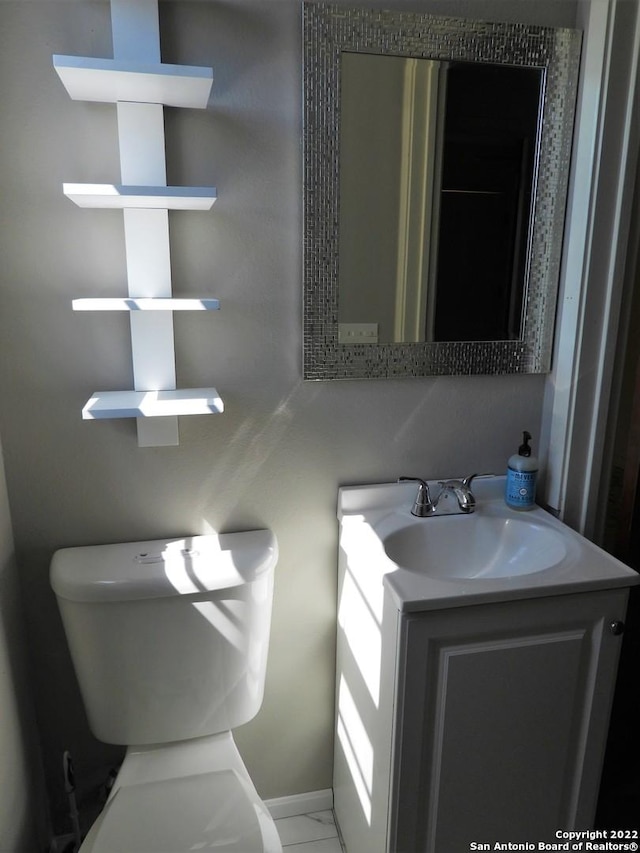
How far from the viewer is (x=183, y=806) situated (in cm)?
129

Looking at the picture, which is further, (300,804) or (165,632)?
(300,804)

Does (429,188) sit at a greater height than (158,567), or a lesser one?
greater

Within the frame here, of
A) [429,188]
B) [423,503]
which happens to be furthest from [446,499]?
[429,188]

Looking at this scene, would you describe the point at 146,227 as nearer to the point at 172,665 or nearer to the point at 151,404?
the point at 151,404

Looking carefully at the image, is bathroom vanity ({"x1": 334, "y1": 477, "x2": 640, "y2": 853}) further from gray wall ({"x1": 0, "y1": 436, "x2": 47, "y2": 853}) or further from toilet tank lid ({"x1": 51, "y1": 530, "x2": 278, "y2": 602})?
gray wall ({"x1": 0, "y1": 436, "x2": 47, "y2": 853})

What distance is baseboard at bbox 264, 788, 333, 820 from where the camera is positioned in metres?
1.79

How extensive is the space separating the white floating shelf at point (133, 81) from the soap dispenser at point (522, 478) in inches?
42.9

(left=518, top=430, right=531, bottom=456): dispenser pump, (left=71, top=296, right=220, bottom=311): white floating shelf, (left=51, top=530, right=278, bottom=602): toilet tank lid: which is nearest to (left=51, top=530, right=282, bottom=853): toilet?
(left=51, top=530, right=278, bottom=602): toilet tank lid

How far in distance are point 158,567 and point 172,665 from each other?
0.22m

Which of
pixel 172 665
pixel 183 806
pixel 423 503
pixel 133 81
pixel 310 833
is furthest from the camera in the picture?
pixel 310 833

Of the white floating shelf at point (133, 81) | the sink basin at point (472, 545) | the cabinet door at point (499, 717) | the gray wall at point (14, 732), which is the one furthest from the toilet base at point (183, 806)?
the white floating shelf at point (133, 81)

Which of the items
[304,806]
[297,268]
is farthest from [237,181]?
[304,806]

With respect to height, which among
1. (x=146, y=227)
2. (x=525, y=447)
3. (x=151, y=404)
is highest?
(x=146, y=227)

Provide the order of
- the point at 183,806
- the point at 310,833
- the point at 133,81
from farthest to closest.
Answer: the point at 310,833 → the point at 183,806 → the point at 133,81
